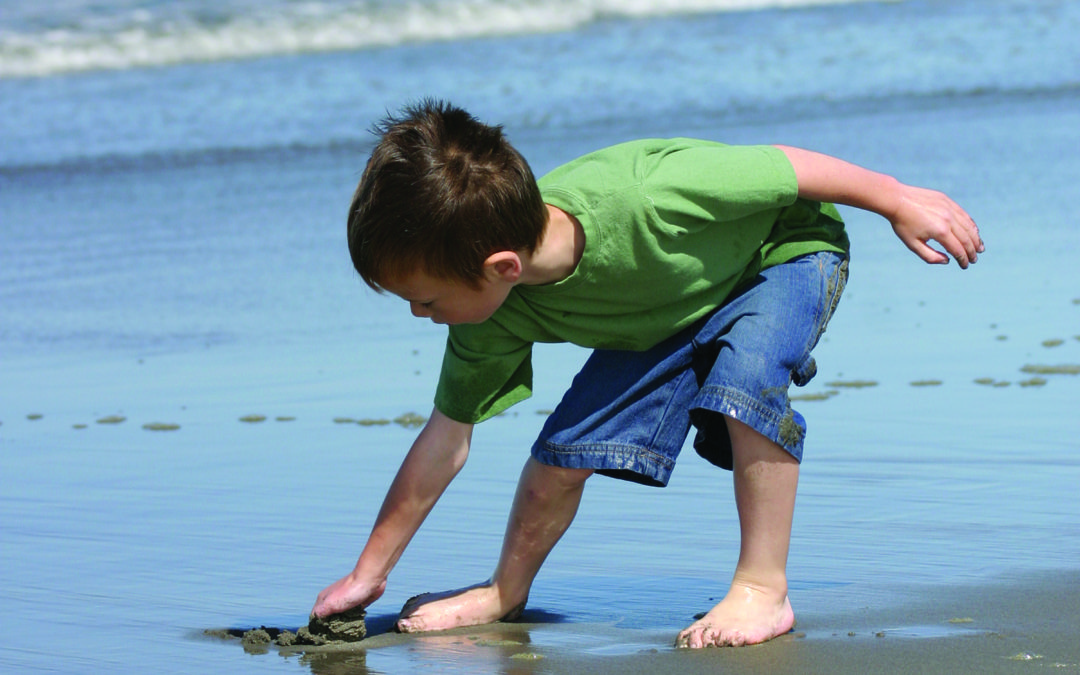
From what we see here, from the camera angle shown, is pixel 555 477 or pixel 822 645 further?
pixel 555 477

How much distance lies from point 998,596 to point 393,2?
1587 cm

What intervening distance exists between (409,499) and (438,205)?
58cm

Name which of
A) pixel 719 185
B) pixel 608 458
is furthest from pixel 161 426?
pixel 719 185

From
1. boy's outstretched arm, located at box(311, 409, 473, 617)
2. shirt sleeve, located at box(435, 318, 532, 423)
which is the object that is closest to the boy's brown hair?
shirt sleeve, located at box(435, 318, 532, 423)

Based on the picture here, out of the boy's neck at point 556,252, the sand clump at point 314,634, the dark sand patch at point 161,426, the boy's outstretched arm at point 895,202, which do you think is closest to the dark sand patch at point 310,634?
the sand clump at point 314,634

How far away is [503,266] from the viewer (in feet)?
7.79

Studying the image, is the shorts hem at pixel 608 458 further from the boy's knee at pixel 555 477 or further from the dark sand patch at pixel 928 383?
the dark sand patch at pixel 928 383

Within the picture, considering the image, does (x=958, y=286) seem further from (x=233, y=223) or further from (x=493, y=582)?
(x=233, y=223)

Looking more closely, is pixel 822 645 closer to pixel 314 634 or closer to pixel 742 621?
pixel 742 621

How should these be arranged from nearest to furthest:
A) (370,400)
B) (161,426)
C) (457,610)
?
(457,610) → (161,426) → (370,400)

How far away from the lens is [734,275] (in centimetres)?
262

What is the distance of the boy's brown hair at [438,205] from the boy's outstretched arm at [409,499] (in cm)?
37

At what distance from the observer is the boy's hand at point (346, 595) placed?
2.50m

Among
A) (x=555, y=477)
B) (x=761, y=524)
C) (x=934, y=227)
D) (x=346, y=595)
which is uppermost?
(x=934, y=227)
